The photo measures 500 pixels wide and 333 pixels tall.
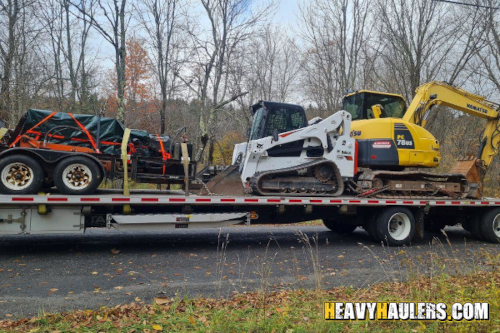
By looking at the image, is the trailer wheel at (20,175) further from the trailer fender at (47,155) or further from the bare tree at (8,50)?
the bare tree at (8,50)

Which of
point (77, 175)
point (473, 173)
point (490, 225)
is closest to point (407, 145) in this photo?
point (473, 173)

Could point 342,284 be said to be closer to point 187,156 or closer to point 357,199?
point 357,199

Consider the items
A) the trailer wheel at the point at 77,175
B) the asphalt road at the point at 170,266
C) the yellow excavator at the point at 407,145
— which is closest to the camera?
the asphalt road at the point at 170,266

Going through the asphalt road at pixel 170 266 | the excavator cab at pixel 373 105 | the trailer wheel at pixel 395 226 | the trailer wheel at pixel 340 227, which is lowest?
Result: the asphalt road at pixel 170 266

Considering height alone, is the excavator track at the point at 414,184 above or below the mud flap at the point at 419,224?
above

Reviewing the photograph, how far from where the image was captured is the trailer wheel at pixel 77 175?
628cm

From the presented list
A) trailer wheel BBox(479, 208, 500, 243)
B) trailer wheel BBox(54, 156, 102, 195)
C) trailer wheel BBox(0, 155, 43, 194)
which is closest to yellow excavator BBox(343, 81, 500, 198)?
trailer wheel BBox(479, 208, 500, 243)

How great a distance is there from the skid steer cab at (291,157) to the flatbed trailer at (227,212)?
468 mm

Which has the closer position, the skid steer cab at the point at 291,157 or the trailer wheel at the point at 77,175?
the trailer wheel at the point at 77,175

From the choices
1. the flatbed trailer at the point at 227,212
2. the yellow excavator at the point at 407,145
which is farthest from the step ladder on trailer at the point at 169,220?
the yellow excavator at the point at 407,145

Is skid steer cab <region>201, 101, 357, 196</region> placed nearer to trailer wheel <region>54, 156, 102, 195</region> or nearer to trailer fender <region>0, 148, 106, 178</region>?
trailer wheel <region>54, 156, 102, 195</region>

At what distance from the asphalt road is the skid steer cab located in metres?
1.31

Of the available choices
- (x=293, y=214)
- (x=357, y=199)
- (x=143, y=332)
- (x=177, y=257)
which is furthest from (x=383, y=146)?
(x=143, y=332)

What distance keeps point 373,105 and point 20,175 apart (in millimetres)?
8132
